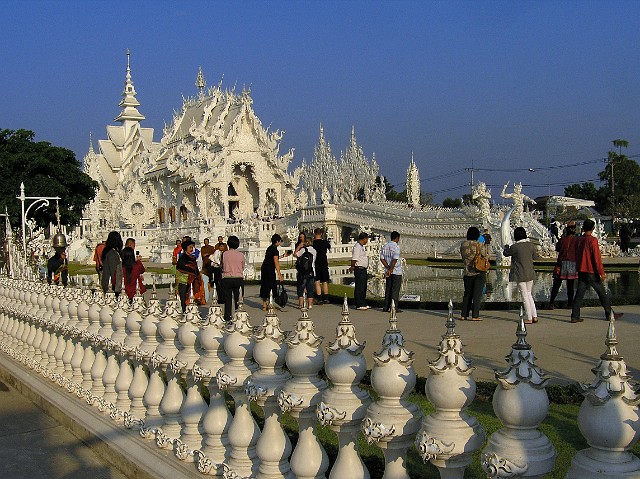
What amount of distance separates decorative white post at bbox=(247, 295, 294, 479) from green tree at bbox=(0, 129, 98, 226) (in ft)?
115

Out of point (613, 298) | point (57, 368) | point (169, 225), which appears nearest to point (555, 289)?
point (613, 298)

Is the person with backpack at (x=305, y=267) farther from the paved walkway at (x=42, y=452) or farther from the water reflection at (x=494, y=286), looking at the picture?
the paved walkway at (x=42, y=452)

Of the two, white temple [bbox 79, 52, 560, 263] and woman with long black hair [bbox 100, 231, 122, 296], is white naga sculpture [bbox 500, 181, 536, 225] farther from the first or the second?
woman with long black hair [bbox 100, 231, 122, 296]

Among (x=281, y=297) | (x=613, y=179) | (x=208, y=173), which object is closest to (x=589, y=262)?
(x=281, y=297)

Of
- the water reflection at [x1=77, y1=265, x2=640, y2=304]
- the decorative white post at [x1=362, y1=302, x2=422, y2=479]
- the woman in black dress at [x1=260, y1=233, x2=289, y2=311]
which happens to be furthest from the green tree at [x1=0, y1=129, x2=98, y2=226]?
the decorative white post at [x1=362, y1=302, x2=422, y2=479]

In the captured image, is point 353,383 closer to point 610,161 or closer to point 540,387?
point 540,387

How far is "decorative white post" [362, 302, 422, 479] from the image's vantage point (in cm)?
269

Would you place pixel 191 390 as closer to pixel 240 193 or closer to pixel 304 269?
pixel 304 269

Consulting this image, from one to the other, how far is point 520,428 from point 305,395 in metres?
1.10

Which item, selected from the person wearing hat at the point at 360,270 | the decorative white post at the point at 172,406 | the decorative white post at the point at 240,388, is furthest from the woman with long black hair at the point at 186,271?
the decorative white post at the point at 240,388

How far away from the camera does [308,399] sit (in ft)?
10.3

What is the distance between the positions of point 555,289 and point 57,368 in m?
8.86

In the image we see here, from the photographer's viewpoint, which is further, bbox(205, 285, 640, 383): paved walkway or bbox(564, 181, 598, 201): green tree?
bbox(564, 181, 598, 201): green tree

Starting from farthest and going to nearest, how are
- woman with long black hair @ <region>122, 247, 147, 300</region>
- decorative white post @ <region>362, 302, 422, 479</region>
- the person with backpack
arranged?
the person with backpack
woman with long black hair @ <region>122, 247, 147, 300</region>
decorative white post @ <region>362, 302, 422, 479</region>
